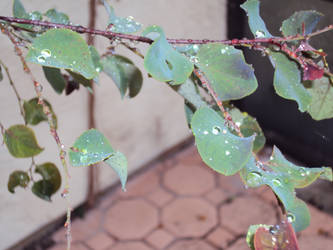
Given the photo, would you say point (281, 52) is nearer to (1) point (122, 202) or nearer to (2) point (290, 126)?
(2) point (290, 126)

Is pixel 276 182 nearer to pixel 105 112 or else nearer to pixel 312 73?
pixel 312 73

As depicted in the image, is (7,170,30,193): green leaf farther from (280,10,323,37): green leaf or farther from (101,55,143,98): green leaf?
(280,10,323,37): green leaf

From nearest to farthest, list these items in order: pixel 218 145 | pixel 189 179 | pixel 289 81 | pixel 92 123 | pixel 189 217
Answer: pixel 218 145 < pixel 289 81 < pixel 92 123 < pixel 189 217 < pixel 189 179

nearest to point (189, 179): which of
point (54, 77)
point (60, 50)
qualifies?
point (54, 77)

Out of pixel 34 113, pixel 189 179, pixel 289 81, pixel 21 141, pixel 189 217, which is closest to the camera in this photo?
pixel 289 81

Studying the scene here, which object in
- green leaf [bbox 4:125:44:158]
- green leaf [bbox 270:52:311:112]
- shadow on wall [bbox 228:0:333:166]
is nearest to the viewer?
green leaf [bbox 270:52:311:112]

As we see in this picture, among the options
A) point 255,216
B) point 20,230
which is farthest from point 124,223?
point 255,216

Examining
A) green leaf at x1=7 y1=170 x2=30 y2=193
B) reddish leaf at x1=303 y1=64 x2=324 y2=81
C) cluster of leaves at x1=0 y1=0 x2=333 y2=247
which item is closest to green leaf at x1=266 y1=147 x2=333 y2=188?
cluster of leaves at x1=0 y1=0 x2=333 y2=247

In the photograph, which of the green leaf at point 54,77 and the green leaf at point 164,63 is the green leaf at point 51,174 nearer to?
the green leaf at point 54,77
